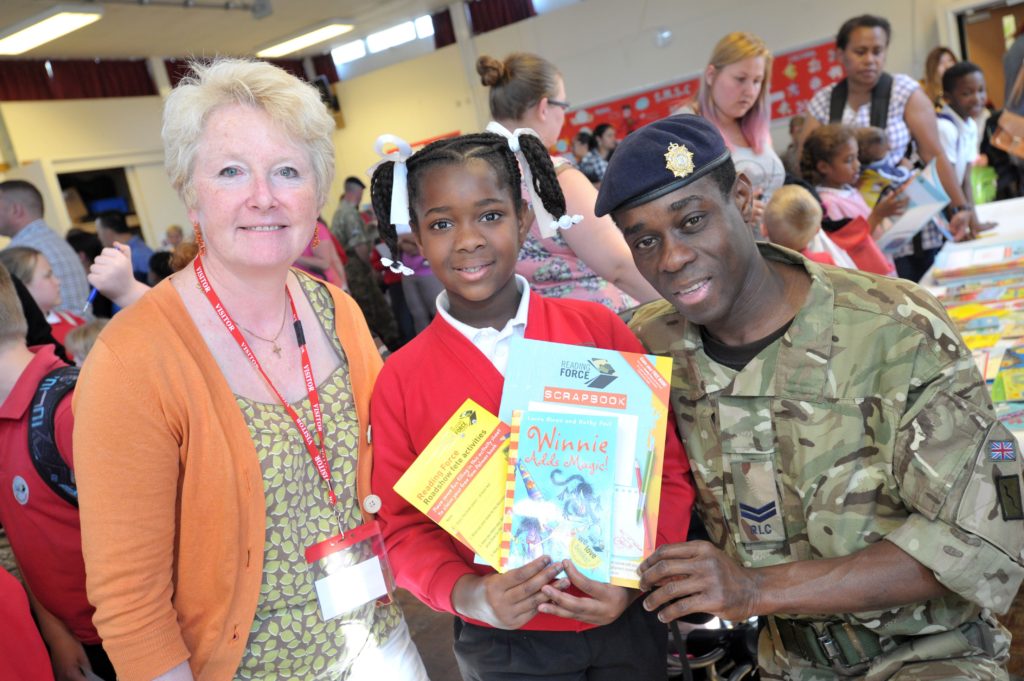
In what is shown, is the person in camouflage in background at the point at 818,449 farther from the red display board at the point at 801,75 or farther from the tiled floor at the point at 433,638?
the red display board at the point at 801,75

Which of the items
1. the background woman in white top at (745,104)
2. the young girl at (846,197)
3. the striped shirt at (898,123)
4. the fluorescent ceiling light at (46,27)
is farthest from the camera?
the fluorescent ceiling light at (46,27)

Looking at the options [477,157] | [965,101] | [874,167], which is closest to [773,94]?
[965,101]

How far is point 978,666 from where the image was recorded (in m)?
1.54

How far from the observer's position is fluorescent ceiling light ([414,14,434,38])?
45.9 feet

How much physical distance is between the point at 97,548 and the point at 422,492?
0.58 m

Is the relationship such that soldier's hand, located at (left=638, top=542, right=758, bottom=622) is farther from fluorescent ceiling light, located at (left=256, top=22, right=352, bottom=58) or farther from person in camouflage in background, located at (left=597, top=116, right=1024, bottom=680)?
fluorescent ceiling light, located at (left=256, top=22, right=352, bottom=58)

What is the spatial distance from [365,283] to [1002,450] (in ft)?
26.2

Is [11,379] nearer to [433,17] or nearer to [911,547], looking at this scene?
[911,547]

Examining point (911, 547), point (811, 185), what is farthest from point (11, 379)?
point (811, 185)

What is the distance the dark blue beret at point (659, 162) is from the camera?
1595mm

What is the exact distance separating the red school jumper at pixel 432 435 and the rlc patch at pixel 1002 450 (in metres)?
0.57

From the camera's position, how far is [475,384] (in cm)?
173

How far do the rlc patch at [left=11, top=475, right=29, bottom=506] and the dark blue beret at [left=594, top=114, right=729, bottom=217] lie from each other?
168cm

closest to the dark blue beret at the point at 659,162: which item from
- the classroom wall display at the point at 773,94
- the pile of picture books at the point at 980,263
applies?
the pile of picture books at the point at 980,263
